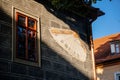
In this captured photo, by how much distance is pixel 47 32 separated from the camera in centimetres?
1217

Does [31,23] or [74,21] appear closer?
[31,23]

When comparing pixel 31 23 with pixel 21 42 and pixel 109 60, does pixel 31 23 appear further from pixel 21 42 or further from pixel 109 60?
pixel 109 60

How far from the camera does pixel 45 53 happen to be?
38.5ft

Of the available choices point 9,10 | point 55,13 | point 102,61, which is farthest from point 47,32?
point 102,61

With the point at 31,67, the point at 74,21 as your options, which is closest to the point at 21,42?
the point at 31,67

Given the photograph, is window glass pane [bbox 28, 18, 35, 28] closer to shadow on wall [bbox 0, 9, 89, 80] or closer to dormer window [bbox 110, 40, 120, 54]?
shadow on wall [bbox 0, 9, 89, 80]

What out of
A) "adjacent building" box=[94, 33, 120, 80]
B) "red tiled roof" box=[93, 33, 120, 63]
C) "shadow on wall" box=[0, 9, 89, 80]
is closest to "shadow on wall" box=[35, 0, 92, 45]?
"shadow on wall" box=[0, 9, 89, 80]

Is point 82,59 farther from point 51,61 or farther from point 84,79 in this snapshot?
point 51,61

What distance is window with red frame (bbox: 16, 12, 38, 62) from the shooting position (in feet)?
36.0

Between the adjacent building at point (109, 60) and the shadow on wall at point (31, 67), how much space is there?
42.1ft

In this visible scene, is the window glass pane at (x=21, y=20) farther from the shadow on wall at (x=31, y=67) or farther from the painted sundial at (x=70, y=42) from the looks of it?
the painted sundial at (x=70, y=42)

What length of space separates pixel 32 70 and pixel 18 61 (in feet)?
2.10

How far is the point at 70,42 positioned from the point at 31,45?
2063 mm

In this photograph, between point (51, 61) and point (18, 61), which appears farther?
point (51, 61)
